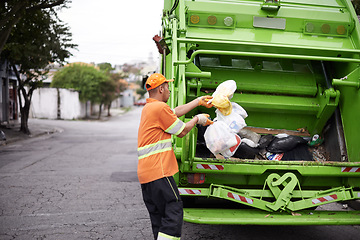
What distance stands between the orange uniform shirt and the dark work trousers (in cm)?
6

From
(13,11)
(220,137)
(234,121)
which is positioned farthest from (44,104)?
(220,137)

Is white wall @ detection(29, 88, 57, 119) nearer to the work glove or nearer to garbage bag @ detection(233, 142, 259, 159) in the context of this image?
garbage bag @ detection(233, 142, 259, 159)

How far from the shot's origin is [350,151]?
13.8ft

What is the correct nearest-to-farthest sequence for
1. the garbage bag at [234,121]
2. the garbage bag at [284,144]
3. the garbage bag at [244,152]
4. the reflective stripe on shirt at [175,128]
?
the reflective stripe on shirt at [175,128]
the garbage bag at [234,121]
the garbage bag at [244,152]
the garbage bag at [284,144]

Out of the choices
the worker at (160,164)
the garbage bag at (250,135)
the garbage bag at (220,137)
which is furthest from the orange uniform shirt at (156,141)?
the garbage bag at (250,135)

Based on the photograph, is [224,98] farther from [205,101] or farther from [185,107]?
[185,107]

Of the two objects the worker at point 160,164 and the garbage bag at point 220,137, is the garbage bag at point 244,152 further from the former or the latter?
the worker at point 160,164

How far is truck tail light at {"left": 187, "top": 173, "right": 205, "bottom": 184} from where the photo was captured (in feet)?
12.4

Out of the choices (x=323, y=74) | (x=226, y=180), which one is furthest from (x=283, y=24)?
(x=226, y=180)

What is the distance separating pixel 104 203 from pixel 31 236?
1489mm

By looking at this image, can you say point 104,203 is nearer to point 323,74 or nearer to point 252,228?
point 252,228

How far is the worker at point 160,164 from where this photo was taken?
305 centimetres

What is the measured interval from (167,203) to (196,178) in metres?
0.78

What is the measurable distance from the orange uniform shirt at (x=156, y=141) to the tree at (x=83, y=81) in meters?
28.2
